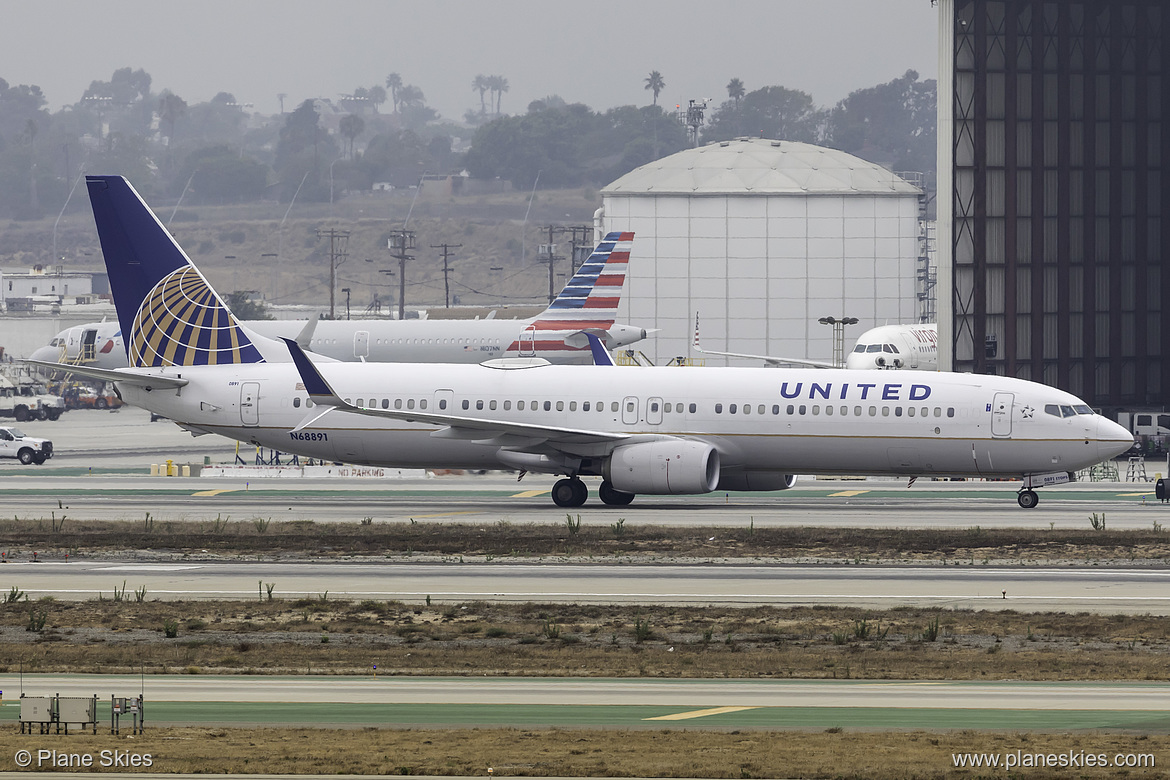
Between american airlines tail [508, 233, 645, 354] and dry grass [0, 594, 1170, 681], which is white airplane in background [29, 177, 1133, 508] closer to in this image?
dry grass [0, 594, 1170, 681]

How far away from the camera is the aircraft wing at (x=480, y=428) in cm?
4550

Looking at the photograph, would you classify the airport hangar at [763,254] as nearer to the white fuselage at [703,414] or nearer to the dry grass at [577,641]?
the white fuselage at [703,414]

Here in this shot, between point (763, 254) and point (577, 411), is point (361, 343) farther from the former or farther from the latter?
point (577, 411)

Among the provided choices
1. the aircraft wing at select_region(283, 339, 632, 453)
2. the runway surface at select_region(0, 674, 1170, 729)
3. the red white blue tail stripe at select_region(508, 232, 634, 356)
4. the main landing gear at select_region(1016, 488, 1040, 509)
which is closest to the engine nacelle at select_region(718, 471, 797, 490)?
the aircraft wing at select_region(283, 339, 632, 453)

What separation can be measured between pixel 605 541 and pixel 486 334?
2130 inches

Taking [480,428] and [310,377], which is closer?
[310,377]

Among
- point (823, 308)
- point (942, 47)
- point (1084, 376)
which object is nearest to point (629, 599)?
point (942, 47)

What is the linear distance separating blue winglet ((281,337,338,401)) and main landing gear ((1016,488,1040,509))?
20515 millimetres

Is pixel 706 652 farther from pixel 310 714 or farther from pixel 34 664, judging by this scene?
pixel 34 664

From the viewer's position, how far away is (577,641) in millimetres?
25453

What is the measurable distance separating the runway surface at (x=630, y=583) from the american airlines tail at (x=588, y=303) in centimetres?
5046

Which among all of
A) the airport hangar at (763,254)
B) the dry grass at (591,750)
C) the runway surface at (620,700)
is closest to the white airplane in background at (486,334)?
the airport hangar at (763,254)

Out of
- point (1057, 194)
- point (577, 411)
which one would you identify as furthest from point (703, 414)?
point (1057, 194)

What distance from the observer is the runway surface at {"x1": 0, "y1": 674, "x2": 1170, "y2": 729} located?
772 inches
